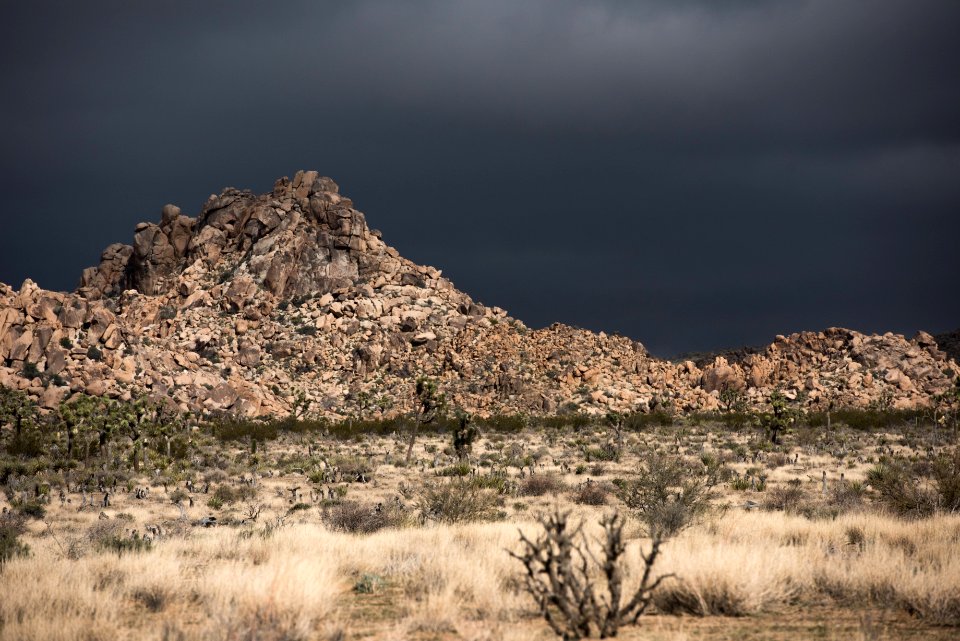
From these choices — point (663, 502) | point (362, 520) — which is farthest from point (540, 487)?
point (362, 520)

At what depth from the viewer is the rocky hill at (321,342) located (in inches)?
2776

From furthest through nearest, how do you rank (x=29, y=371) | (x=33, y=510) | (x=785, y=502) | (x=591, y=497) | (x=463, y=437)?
(x=29, y=371), (x=463, y=437), (x=33, y=510), (x=591, y=497), (x=785, y=502)

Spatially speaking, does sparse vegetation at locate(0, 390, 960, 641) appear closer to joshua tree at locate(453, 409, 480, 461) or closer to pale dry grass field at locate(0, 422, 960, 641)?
pale dry grass field at locate(0, 422, 960, 641)

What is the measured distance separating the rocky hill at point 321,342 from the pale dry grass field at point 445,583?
57.7 m

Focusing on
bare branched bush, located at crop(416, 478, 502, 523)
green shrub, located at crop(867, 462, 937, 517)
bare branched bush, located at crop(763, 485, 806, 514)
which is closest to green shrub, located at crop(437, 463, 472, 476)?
bare branched bush, located at crop(416, 478, 502, 523)

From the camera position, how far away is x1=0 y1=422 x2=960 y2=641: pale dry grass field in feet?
26.0

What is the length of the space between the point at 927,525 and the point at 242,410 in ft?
216

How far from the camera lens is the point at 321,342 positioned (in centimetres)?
8762

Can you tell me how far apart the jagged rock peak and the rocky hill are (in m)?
0.24

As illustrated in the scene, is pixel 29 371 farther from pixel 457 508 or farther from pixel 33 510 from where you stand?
pixel 457 508

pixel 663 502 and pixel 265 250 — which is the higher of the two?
pixel 265 250

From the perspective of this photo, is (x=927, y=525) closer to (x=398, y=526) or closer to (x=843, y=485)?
(x=398, y=526)

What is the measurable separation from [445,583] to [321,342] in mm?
80134

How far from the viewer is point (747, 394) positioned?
285ft
